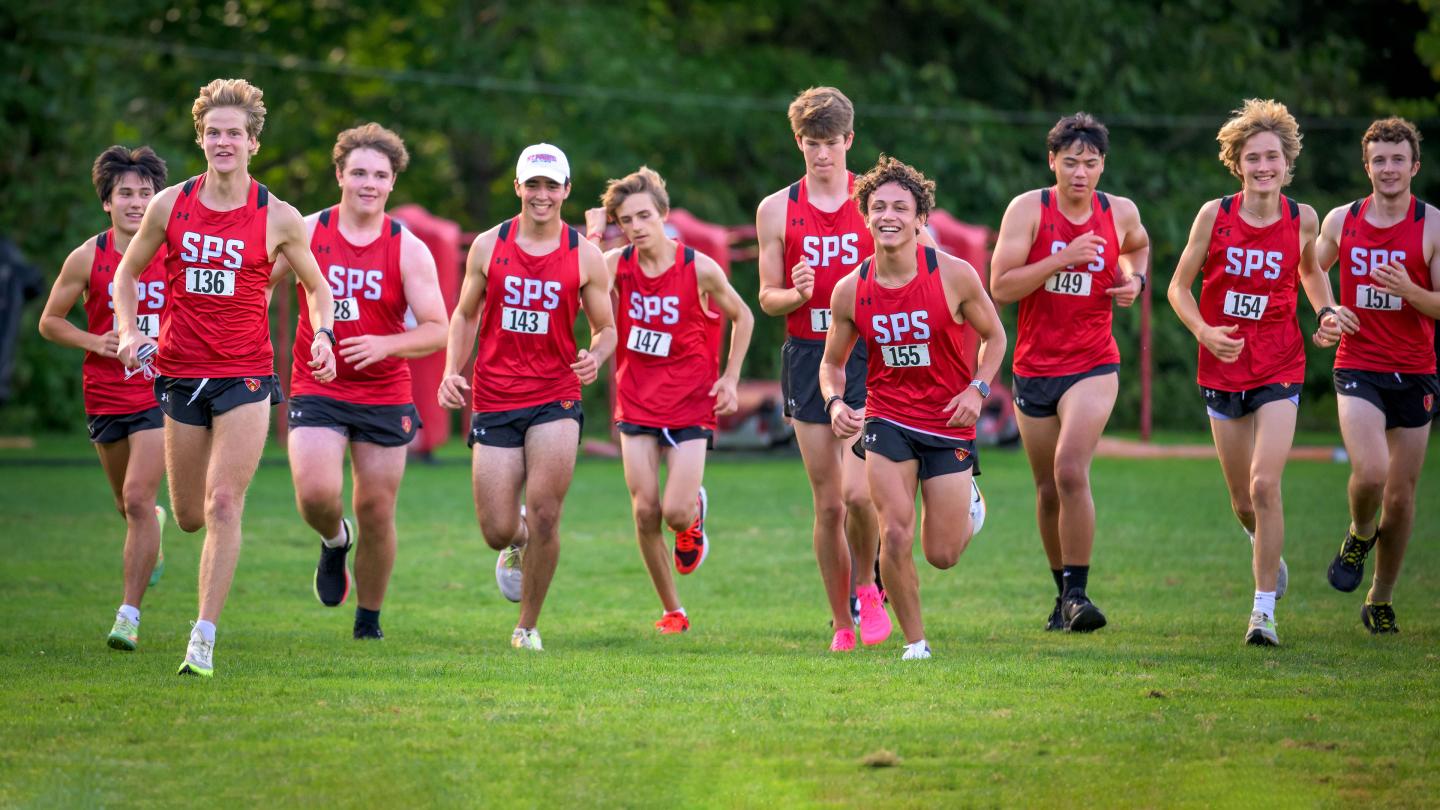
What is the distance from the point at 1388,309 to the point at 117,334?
21.9ft

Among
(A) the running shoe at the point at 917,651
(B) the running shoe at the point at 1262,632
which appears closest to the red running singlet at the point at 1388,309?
(B) the running shoe at the point at 1262,632

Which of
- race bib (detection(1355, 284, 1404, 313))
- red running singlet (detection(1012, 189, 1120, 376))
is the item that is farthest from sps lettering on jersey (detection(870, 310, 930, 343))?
race bib (detection(1355, 284, 1404, 313))

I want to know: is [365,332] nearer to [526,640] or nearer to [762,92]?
[526,640]

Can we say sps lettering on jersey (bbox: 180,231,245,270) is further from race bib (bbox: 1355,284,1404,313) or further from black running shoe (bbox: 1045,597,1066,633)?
race bib (bbox: 1355,284,1404,313)

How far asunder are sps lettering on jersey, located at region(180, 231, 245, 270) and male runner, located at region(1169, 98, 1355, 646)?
476cm

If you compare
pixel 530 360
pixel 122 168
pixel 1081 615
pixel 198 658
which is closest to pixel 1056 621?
pixel 1081 615

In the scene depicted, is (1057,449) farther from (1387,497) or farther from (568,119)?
(568,119)

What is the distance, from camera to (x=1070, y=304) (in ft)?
31.1

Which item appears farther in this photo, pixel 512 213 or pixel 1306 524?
pixel 512 213

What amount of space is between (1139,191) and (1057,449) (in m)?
22.3

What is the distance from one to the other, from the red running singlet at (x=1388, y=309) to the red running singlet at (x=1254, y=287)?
1.37 ft

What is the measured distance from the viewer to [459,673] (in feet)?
25.7

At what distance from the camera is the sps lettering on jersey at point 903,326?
841 centimetres

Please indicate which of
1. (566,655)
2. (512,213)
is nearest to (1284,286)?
(566,655)
